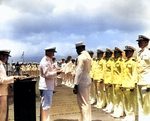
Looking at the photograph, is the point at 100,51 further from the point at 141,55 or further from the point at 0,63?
the point at 0,63

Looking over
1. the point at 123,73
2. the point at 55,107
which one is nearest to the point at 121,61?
the point at 123,73

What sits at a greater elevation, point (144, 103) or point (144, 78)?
point (144, 78)

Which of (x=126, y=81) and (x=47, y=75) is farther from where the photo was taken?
(x=126, y=81)

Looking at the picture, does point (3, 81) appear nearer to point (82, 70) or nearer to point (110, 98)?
point (82, 70)

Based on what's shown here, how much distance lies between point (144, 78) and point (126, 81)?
0.62m

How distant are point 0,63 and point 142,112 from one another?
3.50 meters

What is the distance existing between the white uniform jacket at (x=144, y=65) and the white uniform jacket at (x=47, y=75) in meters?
2.04

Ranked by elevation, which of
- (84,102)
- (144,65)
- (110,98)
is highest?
(144,65)

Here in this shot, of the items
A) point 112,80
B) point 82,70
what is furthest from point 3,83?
point 112,80

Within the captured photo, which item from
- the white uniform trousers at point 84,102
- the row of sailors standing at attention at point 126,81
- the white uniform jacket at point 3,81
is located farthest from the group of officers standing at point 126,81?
the white uniform jacket at point 3,81

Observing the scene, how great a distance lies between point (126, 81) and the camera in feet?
14.8

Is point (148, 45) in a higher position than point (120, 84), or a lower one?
higher

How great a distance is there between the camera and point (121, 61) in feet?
16.1

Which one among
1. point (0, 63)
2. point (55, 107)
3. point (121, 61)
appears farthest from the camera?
point (55, 107)
